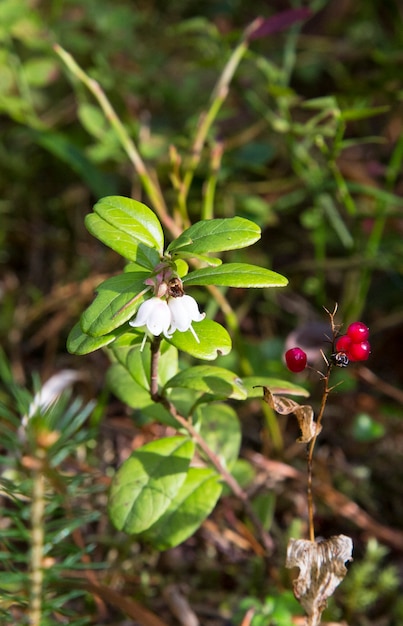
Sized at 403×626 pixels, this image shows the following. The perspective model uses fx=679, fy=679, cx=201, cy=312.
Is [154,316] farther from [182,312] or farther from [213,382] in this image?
[213,382]

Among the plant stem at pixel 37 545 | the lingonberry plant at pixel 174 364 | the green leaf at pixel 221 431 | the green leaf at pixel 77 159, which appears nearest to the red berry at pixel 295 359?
the lingonberry plant at pixel 174 364

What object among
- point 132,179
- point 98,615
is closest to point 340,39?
point 132,179

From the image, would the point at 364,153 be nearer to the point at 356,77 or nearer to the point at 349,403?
the point at 356,77

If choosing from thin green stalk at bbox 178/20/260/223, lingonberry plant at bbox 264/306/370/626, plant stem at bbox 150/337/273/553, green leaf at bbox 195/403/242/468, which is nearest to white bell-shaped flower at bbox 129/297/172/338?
plant stem at bbox 150/337/273/553

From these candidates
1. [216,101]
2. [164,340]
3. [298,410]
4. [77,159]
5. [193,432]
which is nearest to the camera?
[298,410]

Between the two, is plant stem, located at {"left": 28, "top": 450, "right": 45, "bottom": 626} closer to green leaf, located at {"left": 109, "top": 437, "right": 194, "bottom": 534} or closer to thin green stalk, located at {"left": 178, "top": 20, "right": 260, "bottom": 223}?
green leaf, located at {"left": 109, "top": 437, "right": 194, "bottom": 534}

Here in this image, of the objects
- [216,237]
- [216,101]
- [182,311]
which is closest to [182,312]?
[182,311]
